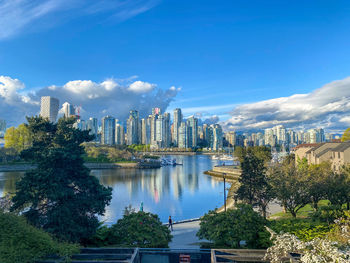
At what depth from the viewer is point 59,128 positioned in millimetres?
15070

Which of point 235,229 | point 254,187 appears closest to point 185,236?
point 235,229

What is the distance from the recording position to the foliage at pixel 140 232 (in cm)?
1265

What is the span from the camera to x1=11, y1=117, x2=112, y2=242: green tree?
514 inches

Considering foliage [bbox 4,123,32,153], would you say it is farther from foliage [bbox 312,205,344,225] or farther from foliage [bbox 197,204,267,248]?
foliage [bbox 312,205,344,225]

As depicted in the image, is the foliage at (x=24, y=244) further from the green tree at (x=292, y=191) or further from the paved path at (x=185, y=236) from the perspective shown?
the green tree at (x=292, y=191)

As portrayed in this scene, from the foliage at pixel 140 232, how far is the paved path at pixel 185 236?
108 inches

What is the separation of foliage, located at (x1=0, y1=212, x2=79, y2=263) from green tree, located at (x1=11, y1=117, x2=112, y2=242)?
9.08 feet

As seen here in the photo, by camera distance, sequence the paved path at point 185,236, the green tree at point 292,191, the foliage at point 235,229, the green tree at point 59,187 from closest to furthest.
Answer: the foliage at point 235,229, the green tree at point 59,187, the paved path at point 185,236, the green tree at point 292,191

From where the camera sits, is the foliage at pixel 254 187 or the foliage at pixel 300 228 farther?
the foliage at pixel 254 187

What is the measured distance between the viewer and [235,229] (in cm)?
1262

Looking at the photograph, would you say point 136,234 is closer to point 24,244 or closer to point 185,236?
point 24,244

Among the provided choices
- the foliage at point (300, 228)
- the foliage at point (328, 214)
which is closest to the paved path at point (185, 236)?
the foliage at point (300, 228)

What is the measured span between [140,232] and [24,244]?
17.6 feet

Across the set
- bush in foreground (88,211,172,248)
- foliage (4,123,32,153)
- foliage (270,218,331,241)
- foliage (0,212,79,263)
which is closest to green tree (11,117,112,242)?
bush in foreground (88,211,172,248)
